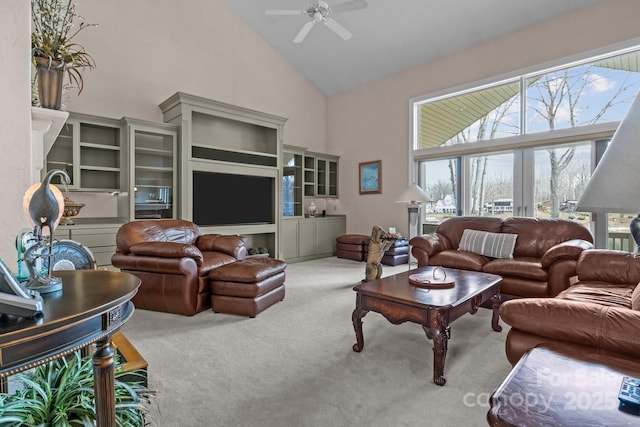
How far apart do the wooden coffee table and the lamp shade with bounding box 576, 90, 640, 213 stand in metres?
1.35

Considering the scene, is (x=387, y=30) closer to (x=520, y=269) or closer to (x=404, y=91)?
(x=404, y=91)

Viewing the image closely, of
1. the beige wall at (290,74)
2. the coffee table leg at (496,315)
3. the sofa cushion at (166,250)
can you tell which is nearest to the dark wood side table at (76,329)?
the sofa cushion at (166,250)

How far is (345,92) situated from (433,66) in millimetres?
2008

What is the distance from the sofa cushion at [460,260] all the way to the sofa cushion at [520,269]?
0.11m

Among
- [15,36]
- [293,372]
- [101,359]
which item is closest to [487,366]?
[293,372]

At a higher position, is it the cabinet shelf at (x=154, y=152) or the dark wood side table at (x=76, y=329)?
the cabinet shelf at (x=154, y=152)

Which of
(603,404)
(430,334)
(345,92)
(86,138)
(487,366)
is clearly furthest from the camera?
(345,92)

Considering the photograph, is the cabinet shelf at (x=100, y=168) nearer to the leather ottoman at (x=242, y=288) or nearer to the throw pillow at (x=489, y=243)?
the leather ottoman at (x=242, y=288)

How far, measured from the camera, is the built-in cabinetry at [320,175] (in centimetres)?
684

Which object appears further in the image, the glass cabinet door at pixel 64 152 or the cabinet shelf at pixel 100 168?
the cabinet shelf at pixel 100 168

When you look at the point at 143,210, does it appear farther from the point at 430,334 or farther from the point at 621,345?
the point at 621,345

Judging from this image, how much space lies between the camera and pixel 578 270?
281cm

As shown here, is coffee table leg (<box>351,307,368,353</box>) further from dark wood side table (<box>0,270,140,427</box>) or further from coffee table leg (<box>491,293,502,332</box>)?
dark wood side table (<box>0,270,140,427</box>)

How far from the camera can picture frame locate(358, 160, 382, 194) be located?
6.68 metres
